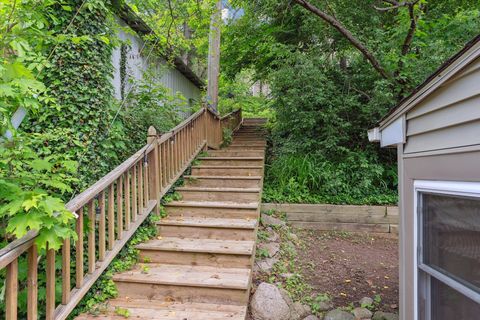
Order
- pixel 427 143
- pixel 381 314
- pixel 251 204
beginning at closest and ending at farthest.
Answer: pixel 427 143 < pixel 381 314 < pixel 251 204

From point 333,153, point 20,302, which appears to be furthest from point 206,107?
point 20,302

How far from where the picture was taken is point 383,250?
14.4ft

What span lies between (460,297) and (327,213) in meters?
3.33

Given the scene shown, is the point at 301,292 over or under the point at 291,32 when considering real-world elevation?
under

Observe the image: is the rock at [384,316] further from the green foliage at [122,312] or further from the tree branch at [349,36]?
the tree branch at [349,36]

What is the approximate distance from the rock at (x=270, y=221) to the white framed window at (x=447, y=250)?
8.66 ft

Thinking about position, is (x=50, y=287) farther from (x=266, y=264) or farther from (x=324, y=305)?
(x=324, y=305)

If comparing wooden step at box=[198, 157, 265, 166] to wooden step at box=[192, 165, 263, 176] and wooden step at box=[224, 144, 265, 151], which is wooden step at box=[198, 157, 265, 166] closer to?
wooden step at box=[192, 165, 263, 176]

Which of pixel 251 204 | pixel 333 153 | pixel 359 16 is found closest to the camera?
pixel 251 204

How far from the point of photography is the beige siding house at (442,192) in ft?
5.17

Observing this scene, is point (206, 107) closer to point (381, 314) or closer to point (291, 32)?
point (291, 32)

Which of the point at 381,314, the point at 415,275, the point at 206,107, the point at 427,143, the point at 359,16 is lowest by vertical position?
the point at 381,314

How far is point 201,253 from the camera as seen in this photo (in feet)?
10.5

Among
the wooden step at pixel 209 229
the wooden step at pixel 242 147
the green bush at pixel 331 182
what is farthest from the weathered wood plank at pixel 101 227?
the wooden step at pixel 242 147
